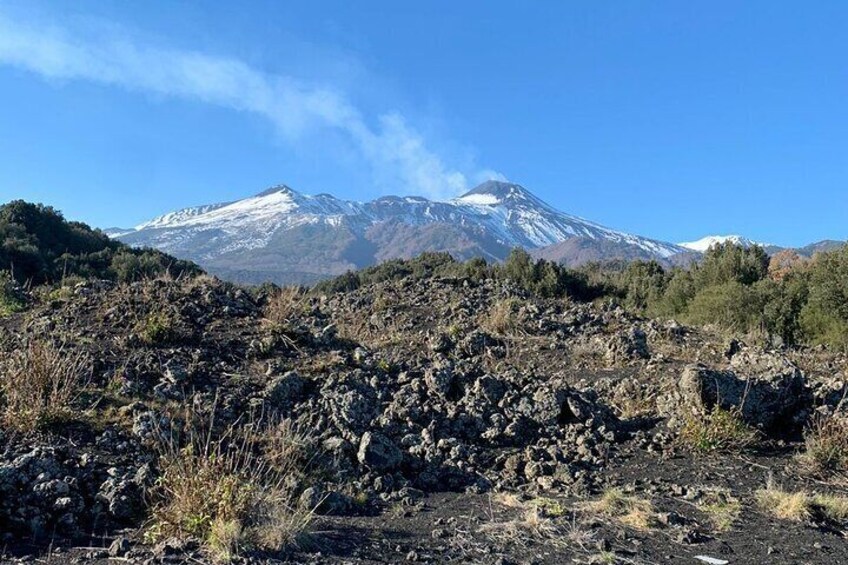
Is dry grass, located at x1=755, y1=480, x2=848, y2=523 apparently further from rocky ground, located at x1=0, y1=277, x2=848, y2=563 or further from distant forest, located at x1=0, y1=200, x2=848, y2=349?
distant forest, located at x1=0, y1=200, x2=848, y2=349

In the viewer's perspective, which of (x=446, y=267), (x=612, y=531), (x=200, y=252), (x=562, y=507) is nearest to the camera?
(x=612, y=531)

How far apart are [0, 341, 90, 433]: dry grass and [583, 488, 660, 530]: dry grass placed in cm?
392

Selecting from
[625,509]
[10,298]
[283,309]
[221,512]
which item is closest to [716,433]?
[625,509]

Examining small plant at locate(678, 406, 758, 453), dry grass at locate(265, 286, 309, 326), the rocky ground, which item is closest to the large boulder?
the rocky ground

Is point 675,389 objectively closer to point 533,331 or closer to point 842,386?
point 842,386

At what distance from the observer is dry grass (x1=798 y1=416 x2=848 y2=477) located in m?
5.08

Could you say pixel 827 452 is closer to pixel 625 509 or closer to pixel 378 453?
pixel 625 509

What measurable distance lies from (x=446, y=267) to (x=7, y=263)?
16.4 meters

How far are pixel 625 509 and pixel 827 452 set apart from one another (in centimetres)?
236

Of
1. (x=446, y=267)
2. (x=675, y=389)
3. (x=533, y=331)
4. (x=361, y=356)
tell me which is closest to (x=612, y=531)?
(x=675, y=389)

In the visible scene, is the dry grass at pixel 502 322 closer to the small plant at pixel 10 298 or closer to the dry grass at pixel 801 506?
the dry grass at pixel 801 506

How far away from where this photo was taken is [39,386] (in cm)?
471

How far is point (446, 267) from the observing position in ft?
87.5

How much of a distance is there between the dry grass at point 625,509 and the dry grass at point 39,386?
392cm
